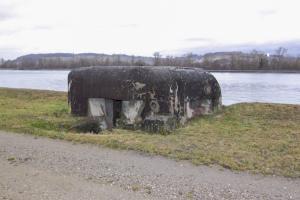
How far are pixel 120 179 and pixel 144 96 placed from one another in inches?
197

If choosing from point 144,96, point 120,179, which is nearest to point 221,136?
point 144,96

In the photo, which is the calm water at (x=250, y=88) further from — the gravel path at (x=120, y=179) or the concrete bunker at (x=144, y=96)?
the gravel path at (x=120, y=179)

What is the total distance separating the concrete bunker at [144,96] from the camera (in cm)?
1066

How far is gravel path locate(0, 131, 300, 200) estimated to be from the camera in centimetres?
540

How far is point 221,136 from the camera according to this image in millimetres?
9125

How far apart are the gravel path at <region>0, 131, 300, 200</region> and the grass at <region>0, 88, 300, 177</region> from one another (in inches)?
17.3

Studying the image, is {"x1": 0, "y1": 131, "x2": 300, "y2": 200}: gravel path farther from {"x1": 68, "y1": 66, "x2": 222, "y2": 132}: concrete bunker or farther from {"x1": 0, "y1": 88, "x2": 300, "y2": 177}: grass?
{"x1": 68, "y1": 66, "x2": 222, "y2": 132}: concrete bunker

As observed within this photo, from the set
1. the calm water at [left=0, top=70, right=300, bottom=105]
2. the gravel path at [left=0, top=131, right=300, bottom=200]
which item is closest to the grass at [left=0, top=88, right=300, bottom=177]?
the gravel path at [left=0, top=131, right=300, bottom=200]

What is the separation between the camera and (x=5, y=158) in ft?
Answer: 24.1

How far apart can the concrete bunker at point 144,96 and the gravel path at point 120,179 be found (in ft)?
10.5

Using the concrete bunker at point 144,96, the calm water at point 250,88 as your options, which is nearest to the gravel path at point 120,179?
the concrete bunker at point 144,96

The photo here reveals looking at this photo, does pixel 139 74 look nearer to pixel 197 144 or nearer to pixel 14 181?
pixel 197 144

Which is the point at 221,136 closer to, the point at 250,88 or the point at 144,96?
the point at 144,96

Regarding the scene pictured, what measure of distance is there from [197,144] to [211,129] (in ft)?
6.07
